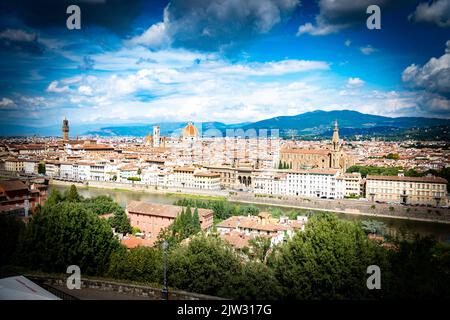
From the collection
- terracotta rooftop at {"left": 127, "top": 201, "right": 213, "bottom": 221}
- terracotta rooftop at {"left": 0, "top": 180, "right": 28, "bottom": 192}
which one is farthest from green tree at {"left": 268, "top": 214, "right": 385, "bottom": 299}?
terracotta rooftop at {"left": 0, "top": 180, "right": 28, "bottom": 192}

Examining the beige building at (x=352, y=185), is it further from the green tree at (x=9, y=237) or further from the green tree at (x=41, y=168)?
the green tree at (x=41, y=168)

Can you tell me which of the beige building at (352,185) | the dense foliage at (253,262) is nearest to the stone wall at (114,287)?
the dense foliage at (253,262)

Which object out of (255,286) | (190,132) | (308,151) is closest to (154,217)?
(255,286)

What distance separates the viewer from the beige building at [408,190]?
12.8 meters

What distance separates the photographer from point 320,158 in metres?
20.9

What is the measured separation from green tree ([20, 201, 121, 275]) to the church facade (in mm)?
15587

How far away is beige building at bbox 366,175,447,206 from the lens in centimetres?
1277

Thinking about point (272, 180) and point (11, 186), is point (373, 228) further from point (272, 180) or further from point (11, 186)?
point (272, 180)

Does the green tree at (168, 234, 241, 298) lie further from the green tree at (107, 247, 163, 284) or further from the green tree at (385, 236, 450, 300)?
the green tree at (385, 236, 450, 300)

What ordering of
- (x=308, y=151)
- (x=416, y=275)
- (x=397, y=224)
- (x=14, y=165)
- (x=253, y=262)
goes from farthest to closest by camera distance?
(x=308, y=151) → (x=14, y=165) → (x=397, y=224) → (x=253, y=262) → (x=416, y=275)

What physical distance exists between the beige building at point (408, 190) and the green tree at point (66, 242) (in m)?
11.1

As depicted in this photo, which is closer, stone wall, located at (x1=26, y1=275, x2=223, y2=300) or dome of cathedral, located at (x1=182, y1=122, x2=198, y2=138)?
stone wall, located at (x1=26, y1=275, x2=223, y2=300)

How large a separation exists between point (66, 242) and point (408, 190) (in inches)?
473
